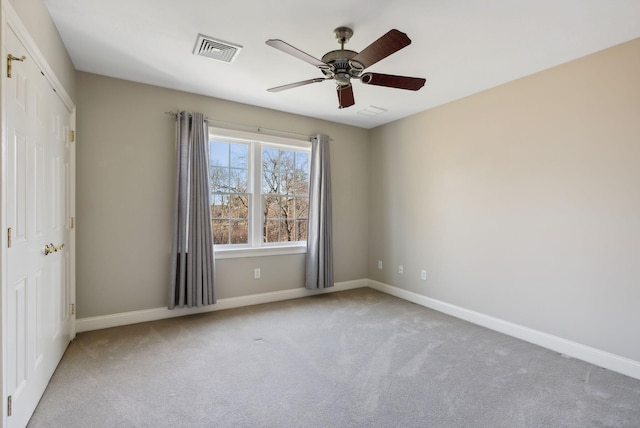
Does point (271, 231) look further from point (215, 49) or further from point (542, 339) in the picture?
point (542, 339)

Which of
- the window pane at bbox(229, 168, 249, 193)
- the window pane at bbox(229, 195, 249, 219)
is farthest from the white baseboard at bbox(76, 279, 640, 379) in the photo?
the window pane at bbox(229, 168, 249, 193)

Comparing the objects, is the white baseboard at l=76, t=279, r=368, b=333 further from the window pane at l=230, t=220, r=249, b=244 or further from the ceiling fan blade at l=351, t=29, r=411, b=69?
the ceiling fan blade at l=351, t=29, r=411, b=69

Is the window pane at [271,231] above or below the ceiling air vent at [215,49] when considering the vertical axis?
below

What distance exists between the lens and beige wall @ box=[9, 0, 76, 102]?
1760mm

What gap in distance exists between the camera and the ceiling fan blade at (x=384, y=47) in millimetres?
1763

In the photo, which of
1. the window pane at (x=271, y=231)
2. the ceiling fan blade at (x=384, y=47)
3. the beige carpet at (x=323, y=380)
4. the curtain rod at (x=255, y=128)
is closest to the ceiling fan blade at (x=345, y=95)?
the ceiling fan blade at (x=384, y=47)

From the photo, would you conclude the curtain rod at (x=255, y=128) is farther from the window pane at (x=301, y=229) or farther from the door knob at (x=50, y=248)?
the door knob at (x=50, y=248)

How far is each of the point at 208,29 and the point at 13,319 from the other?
2222 millimetres

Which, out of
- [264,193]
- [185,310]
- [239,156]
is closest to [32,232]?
[185,310]

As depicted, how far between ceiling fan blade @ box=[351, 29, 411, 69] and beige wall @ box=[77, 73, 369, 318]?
2295mm

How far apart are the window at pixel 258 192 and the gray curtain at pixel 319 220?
0.59ft

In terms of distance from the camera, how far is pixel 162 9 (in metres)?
2.15

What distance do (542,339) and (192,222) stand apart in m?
3.76

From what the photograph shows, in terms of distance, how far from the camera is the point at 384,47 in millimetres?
1908
